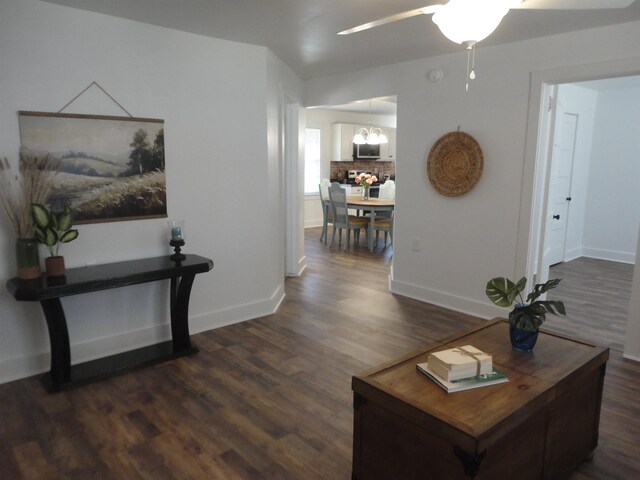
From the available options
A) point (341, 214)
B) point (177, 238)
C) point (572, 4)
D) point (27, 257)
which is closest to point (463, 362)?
point (572, 4)

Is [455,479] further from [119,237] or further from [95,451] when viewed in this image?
[119,237]

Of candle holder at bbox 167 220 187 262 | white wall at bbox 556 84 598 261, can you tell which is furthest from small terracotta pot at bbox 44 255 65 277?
white wall at bbox 556 84 598 261

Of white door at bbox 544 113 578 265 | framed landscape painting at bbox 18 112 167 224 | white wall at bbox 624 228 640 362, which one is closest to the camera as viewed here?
framed landscape painting at bbox 18 112 167 224

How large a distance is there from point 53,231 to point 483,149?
341 centimetres

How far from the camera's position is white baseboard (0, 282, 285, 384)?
293 cm

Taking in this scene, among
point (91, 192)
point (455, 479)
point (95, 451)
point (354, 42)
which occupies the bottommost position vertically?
point (95, 451)

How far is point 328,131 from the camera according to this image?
9.77 meters

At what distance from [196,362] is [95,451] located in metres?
1.03

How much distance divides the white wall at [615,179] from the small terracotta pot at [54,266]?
6930 mm

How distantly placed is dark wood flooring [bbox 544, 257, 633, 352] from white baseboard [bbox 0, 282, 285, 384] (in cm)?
261

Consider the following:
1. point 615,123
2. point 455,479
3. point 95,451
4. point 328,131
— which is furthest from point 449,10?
point 328,131

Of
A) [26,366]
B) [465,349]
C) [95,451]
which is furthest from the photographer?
[26,366]

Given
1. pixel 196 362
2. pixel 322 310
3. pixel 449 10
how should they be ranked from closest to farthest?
pixel 449 10 → pixel 196 362 → pixel 322 310

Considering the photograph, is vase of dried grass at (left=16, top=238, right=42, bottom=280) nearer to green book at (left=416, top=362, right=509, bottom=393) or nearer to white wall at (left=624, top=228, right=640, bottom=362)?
green book at (left=416, top=362, right=509, bottom=393)
